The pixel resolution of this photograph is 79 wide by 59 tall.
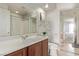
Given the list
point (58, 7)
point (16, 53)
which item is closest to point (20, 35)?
point (16, 53)

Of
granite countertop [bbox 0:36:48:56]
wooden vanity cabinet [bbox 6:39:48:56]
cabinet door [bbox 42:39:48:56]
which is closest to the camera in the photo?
granite countertop [bbox 0:36:48:56]

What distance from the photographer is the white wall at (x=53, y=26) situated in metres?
1.66

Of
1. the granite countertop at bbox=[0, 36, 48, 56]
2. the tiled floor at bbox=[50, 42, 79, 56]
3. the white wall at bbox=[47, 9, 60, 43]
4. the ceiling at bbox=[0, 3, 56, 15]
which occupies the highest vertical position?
the ceiling at bbox=[0, 3, 56, 15]

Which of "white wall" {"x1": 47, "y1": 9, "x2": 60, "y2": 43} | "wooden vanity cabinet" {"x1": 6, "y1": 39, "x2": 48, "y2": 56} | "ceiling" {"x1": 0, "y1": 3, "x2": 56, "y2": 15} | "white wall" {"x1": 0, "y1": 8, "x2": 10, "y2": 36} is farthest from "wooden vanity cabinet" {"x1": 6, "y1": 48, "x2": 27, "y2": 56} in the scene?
"ceiling" {"x1": 0, "y1": 3, "x2": 56, "y2": 15}

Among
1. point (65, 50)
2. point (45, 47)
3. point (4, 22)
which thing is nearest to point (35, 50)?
point (45, 47)

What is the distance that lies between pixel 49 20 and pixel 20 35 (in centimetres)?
46

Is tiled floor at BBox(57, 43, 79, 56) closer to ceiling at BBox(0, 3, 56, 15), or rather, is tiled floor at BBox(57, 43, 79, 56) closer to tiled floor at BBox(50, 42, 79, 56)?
tiled floor at BBox(50, 42, 79, 56)

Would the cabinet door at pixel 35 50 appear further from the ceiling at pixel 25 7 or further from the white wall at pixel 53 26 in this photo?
the ceiling at pixel 25 7

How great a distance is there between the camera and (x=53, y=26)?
65.7 inches

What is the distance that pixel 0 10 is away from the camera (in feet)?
4.99

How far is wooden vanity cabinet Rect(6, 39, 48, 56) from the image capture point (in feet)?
4.96

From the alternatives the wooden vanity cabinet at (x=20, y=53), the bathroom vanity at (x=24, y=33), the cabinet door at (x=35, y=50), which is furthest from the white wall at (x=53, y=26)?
the wooden vanity cabinet at (x=20, y=53)

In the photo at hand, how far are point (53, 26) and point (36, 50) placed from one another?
42 cm

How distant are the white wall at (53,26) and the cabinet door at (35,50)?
22 cm
